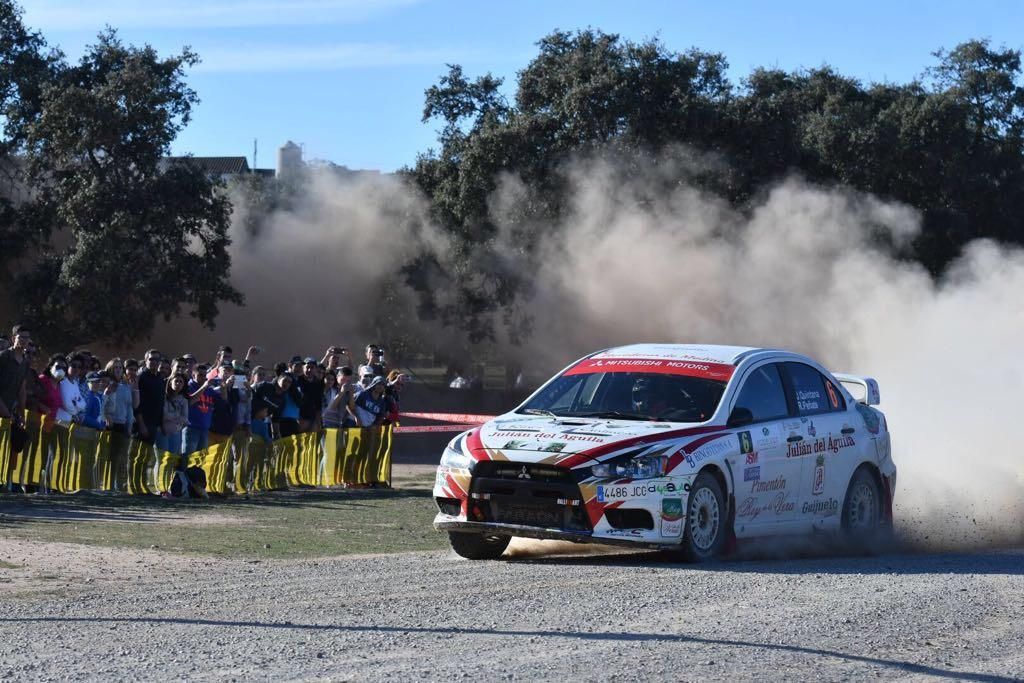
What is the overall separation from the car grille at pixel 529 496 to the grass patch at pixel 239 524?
5.13 ft

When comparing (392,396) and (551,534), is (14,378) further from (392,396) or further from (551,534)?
(551,534)

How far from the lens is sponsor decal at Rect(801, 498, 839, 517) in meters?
11.4

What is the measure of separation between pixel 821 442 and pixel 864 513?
3.34 ft

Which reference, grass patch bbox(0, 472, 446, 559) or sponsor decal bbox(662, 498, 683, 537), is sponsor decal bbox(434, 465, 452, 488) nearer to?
grass patch bbox(0, 472, 446, 559)

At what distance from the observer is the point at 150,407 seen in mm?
16297

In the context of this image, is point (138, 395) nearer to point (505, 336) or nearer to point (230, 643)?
point (230, 643)

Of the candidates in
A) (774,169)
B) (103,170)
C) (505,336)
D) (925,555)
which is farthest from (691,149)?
(925,555)

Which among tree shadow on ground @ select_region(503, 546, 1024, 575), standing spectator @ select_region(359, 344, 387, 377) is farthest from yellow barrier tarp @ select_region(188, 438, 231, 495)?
tree shadow on ground @ select_region(503, 546, 1024, 575)

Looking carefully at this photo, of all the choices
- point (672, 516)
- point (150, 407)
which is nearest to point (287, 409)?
point (150, 407)

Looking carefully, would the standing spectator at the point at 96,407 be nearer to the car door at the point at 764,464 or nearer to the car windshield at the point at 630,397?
the car windshield at the point at 630,397

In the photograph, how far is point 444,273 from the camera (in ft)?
149

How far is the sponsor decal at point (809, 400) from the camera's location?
1158 cm

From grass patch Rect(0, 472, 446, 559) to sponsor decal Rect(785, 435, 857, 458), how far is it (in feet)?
9.66

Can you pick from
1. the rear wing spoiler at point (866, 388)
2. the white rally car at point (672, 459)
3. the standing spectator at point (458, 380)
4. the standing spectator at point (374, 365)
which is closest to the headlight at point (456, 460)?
the white rally car at point (672, 459)
